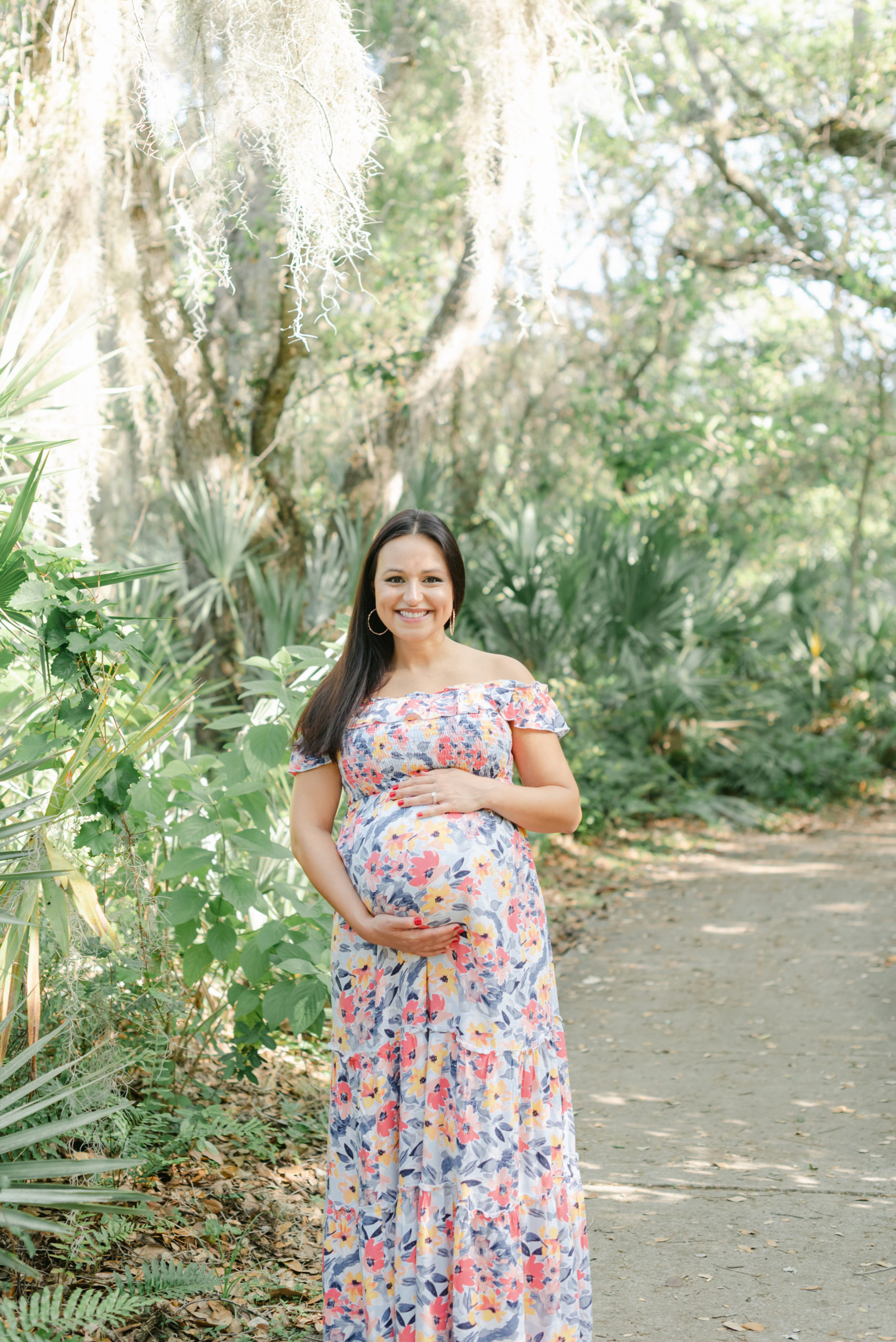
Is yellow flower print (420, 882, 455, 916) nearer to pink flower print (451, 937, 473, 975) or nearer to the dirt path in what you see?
pink flower print (451, 937, 473, 975)

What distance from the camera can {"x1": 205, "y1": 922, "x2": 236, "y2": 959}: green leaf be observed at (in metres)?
3.19

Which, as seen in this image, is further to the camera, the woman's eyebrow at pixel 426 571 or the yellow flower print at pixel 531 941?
the woman's eyebrow at pixel 426 571

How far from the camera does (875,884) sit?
296 inches

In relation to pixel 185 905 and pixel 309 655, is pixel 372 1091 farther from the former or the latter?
pixel 309 655

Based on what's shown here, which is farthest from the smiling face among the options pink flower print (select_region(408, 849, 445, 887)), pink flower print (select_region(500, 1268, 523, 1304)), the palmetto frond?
the palmetto frond

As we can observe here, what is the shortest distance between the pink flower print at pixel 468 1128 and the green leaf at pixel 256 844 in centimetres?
109

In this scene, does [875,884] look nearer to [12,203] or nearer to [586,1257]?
[586,1257]

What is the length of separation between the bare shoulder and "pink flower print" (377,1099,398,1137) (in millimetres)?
930

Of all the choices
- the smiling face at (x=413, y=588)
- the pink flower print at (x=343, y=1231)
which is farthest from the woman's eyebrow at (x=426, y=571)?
the pink flower print at (x=343, y=1231)

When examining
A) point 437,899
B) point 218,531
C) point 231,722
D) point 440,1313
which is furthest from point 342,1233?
point 218,531

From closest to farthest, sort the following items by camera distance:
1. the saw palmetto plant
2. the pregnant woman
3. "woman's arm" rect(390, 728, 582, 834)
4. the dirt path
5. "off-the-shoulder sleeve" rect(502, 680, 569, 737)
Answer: the saw palmetto plant < the pregnant woman < "woman's arm" rect(390, 728, 582, 834) < "off-the-shoulder sleeve" rect(502, 680, 569, 737) < the dirt path

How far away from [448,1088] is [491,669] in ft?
3.02

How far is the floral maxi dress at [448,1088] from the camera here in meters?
2.24

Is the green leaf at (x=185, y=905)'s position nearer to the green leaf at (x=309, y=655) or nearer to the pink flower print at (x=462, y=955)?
the green leaf at (x=309, y=655)
